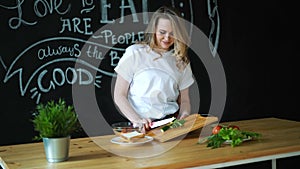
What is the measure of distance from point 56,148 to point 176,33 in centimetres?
121

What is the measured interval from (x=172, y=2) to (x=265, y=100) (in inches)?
54.1

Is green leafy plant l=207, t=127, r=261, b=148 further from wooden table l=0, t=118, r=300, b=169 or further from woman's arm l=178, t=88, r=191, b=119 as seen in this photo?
woman's arm l=178, t=88, r=191, b=119

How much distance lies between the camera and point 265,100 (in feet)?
15.1

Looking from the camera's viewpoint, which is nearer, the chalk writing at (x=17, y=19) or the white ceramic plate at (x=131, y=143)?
the white ceramic plate at (x=131, y=143)

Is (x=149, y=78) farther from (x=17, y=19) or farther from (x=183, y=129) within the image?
(x=17, y=19)

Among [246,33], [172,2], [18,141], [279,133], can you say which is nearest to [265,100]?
[246,33]

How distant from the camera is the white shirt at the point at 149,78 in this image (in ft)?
10.3

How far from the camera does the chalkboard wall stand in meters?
3.55

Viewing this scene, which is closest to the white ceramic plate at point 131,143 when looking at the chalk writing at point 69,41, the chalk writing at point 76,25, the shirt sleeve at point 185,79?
the shirt sleeve at point 185,79

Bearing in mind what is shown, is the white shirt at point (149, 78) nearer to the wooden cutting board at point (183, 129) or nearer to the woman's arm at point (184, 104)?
the woman's arm at point (184, 104)

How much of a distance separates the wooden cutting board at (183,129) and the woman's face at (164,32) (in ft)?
1.72

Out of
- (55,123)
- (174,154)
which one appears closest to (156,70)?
(174,154)

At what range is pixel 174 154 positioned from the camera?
241 centimetres

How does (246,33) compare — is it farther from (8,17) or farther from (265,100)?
(8,17)
